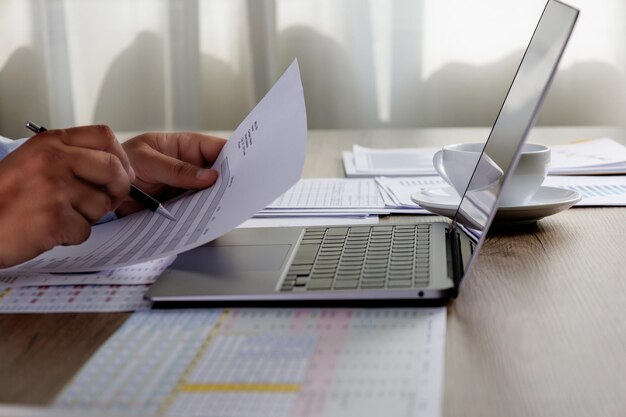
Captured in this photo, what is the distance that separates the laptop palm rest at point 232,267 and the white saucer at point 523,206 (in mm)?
172

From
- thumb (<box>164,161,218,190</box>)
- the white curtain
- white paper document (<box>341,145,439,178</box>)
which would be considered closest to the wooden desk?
thumb (<box>164,161,218,190</box>)

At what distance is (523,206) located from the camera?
Result: 87 centimetres

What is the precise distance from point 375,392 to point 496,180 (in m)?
0.27

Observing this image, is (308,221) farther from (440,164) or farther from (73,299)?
(73,299)

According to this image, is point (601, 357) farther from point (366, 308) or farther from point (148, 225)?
point (148, 225)

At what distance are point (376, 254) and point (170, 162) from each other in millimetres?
317

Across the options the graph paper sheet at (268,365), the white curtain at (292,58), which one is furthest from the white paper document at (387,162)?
the white curtain at (292,58)

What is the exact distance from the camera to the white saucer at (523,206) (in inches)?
34.5

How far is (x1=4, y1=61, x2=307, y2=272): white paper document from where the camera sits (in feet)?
2.40

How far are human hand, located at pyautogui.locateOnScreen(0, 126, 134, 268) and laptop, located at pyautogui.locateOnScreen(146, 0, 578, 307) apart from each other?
0.35ft

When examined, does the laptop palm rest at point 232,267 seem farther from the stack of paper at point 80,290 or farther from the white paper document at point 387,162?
the white paper document at point 387,162

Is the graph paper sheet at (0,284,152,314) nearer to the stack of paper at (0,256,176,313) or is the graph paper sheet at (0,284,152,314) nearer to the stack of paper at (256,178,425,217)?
the stack of paper at (0,256,176,313)

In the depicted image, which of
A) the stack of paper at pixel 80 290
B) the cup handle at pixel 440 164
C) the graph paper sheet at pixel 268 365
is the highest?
the cup handle at pixel 440 164

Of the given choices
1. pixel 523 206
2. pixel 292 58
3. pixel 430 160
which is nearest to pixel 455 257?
pixel 523 206
